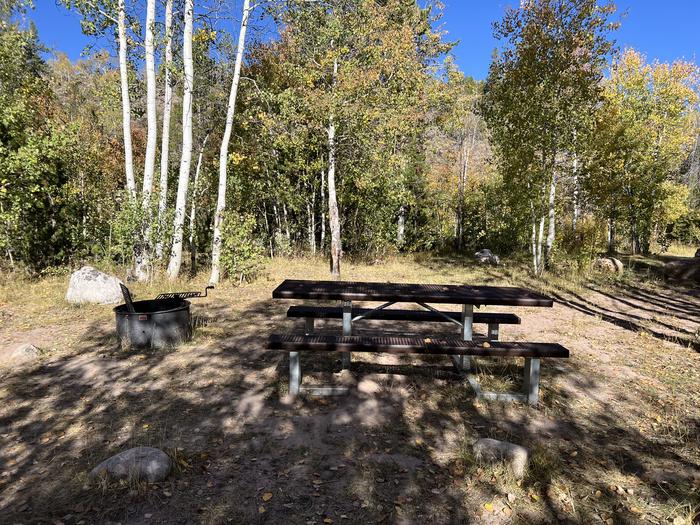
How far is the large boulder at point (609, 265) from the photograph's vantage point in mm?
12281

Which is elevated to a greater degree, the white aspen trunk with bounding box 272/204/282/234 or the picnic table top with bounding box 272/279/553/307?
the white aspen trunk with bounding box 272/204/282/234

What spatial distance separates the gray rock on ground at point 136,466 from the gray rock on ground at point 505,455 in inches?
80.4

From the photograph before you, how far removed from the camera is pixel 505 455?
2766 millimetres

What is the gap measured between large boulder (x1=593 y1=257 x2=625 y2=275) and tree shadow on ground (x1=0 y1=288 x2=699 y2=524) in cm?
894

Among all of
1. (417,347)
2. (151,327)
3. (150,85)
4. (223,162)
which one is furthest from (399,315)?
(150,85)

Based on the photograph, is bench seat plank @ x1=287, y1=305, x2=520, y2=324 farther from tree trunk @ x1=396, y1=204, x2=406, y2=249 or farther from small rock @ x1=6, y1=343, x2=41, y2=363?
tree trunk @ x1=396, y1=204, x2=406, y2=249

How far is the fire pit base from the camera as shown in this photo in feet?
16.6

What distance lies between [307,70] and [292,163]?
383 cm

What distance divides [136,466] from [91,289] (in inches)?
231

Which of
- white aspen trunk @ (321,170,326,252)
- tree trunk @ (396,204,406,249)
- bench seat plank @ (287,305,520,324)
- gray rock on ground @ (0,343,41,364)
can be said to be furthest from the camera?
tree trunk @ (396,204,406,249)

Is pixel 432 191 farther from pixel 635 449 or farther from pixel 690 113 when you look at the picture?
pixel 635 449

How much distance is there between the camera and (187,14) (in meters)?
8.78

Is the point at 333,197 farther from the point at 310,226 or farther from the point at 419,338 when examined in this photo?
the point at 419,338

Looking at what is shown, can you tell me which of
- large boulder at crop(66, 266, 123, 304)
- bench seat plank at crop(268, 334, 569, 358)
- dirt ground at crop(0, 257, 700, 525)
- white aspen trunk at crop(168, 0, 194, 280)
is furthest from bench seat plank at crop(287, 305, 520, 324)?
white aspen trunk at crop(168, 0, 194, 280)
